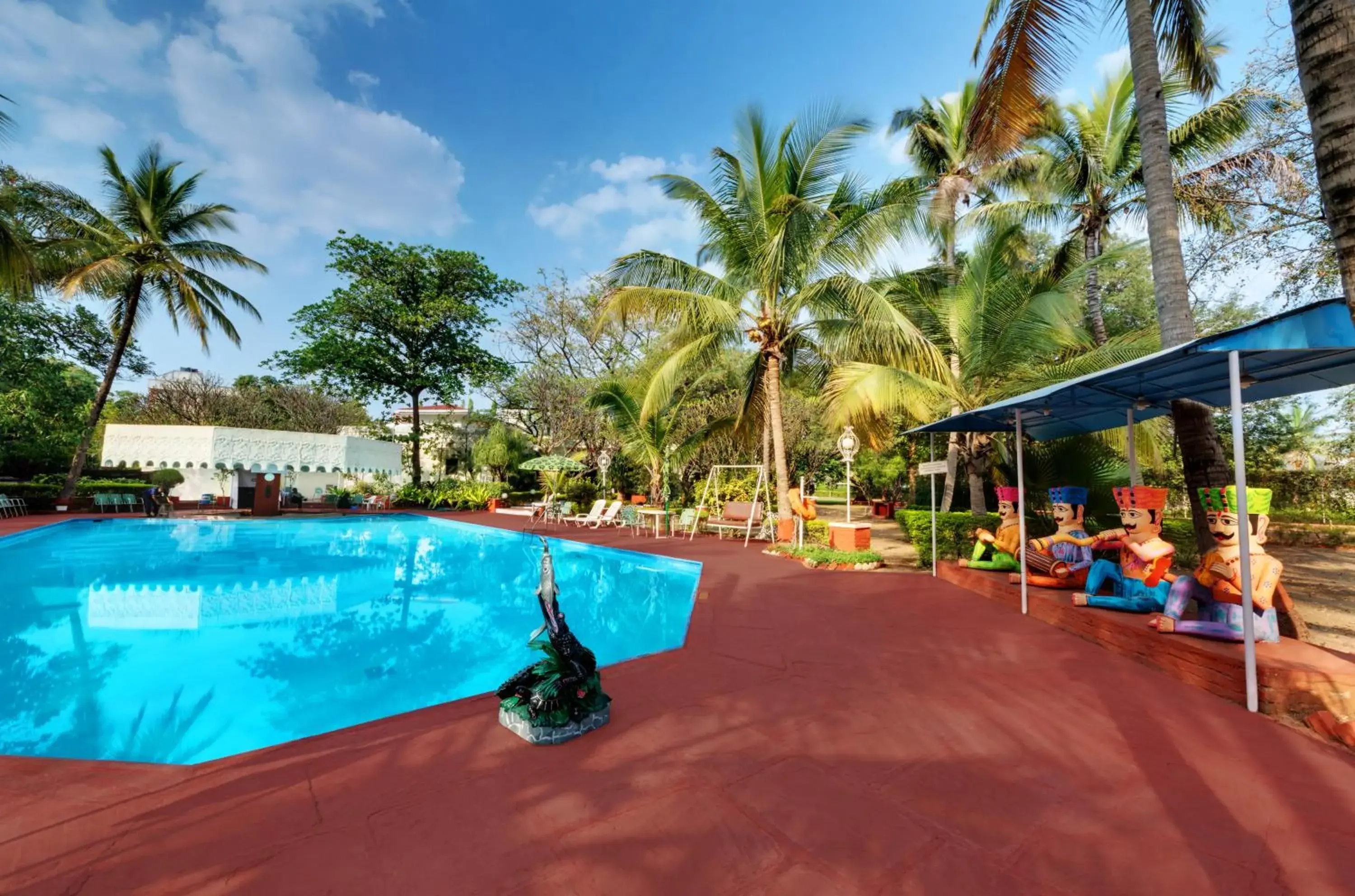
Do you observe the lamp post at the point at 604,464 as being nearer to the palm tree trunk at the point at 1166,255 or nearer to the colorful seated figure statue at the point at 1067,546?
the colorful seated figure statue at the point at 1067,546

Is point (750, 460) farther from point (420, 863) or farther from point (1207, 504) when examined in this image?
point (420, 863)

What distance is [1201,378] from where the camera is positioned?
4.66 metres

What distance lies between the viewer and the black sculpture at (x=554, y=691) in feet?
10.1

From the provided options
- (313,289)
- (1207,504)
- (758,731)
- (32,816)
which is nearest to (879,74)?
(1207,504)

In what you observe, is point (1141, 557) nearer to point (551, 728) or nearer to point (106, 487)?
point (551, 728)

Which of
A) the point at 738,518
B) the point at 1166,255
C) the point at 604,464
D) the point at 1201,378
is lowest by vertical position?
the point at 738,518

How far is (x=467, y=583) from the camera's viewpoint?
9.68m

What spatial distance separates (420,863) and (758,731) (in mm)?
1862

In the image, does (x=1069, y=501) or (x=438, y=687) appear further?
(x=1069, y=501)

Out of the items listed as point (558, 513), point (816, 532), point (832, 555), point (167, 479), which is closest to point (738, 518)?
point (816, 532)

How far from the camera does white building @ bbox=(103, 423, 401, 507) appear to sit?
17953 millimetres

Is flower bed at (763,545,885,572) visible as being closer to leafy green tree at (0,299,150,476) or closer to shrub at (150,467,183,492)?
leafy green tree at (0,299,150,476)

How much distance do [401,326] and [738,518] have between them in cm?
1836

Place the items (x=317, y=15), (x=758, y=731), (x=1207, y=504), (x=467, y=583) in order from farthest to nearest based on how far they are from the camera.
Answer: (x=317, y=15)
(x=467, y=583)
(x=1207, y=504)
(x=758, y=731)
